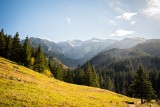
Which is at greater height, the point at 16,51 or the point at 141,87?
the point at 16,51

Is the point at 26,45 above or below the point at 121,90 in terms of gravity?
above

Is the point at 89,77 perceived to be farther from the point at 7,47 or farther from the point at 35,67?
the point at 7,47

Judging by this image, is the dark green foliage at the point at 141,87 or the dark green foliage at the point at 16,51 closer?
the dark green foliage at the point at 141,87

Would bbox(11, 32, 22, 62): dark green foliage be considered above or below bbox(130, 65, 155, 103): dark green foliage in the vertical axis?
above

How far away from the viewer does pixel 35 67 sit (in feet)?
328

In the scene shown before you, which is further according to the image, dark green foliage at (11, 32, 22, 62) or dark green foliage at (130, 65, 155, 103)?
dark green foliage at (11, 32, 22, 62)

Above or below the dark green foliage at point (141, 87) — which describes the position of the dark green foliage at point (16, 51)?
above

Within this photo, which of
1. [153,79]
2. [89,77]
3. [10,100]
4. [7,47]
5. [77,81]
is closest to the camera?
[10,100]

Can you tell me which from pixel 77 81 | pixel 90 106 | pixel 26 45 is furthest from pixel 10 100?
pixel 77 81

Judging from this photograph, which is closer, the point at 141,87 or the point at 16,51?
the point at 141,87

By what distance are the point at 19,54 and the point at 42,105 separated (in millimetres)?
68857

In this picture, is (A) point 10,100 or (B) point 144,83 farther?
(B) point 144,83

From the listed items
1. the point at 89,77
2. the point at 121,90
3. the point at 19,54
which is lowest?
the point at 121,90

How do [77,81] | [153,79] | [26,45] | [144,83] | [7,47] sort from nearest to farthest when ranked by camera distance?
[144,83] → [26,45] → [7,47] → [77,81] → [153,79]
